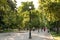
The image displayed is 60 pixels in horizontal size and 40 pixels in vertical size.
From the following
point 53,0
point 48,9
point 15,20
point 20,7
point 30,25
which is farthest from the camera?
point 20,7

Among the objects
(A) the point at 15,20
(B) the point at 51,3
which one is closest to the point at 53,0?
(B) the point at 51,3

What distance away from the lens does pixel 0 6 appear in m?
17.2

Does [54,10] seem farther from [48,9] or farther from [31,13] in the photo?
[31,13]

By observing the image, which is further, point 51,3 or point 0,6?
point 51,3

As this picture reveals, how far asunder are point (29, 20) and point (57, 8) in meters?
10.6

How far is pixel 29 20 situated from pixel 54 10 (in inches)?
399

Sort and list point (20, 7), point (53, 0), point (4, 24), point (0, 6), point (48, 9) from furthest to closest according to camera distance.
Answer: point (20, 7) → point (4, 24) → point (48, 9) → point (53, 0) → point (0, 6)

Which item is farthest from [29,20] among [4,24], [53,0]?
[4,24]

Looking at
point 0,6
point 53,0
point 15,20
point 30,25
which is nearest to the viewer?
point 0,6

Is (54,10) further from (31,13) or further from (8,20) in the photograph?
(8,20)

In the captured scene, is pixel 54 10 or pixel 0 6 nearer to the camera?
pixel 0 6

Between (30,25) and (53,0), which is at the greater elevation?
(53,0)

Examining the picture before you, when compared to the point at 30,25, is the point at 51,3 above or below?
above

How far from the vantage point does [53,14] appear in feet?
81.5
